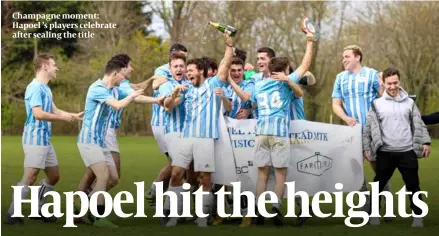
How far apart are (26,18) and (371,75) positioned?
43939mm

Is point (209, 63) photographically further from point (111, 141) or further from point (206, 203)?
point (111, 141)

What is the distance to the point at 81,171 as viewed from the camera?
1900 cm

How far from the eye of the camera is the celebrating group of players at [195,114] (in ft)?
33.9

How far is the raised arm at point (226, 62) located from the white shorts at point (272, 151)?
0.70 metres

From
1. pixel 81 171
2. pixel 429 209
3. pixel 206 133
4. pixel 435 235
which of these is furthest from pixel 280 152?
pixel 81 171

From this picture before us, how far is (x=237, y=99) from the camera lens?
36.8 ft

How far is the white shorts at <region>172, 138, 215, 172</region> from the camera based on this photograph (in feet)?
34.2

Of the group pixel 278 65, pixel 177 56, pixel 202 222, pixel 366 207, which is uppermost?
pixel 177 56

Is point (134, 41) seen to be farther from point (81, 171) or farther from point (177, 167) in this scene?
point (177, 167)

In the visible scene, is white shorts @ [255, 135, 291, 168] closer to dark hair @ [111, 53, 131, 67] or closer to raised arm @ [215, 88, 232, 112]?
raised arm @ [215, 88, 232, 112]

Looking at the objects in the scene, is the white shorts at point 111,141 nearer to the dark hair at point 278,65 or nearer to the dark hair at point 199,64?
the dark hair at point 199,64

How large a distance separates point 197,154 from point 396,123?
2008 millimetres

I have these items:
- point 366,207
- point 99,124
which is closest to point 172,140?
point 99,124

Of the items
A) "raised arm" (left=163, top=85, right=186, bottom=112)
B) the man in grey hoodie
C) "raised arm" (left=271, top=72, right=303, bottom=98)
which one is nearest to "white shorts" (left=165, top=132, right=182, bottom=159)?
"raised arm" (left=163, top=85, right=186, bottom=112)
